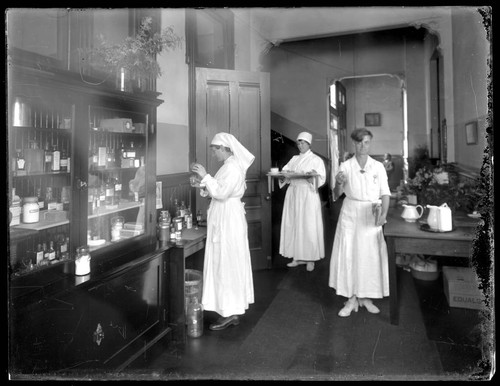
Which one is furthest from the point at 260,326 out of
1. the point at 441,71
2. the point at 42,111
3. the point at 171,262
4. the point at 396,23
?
the point at 441,71

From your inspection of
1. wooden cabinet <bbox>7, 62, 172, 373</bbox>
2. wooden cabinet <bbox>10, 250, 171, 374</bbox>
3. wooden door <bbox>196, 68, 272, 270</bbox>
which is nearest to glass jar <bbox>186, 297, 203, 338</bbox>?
wooden cabinet <bbox>10, 250, 171, 374</bbox>

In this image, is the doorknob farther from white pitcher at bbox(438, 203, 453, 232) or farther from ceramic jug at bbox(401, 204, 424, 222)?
ceramic jug at bbox(401, 204, 424, 222)

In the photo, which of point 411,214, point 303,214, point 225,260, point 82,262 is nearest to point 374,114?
point 303,214

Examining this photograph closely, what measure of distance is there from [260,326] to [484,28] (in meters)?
2.30

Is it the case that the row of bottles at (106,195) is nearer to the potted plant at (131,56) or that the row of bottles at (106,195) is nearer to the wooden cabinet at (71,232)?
the wooden cabinet at (71,232)

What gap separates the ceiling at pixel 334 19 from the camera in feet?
7.26

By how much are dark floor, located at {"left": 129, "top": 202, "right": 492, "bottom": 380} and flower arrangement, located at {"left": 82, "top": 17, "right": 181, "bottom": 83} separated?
5.50ft

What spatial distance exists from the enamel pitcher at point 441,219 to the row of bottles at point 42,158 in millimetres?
2328

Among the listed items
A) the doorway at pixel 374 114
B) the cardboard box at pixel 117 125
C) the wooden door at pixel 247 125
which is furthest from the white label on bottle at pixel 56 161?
the doorway at pixel 374 114

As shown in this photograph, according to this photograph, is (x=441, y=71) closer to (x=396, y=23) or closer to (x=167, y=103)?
(x=396, y=23)

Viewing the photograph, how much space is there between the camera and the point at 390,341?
8.28 ft

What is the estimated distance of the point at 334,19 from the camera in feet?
7.55

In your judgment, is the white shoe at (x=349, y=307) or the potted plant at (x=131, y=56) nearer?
the potted plant at (x=131, y=56)

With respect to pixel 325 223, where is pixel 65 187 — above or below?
above
